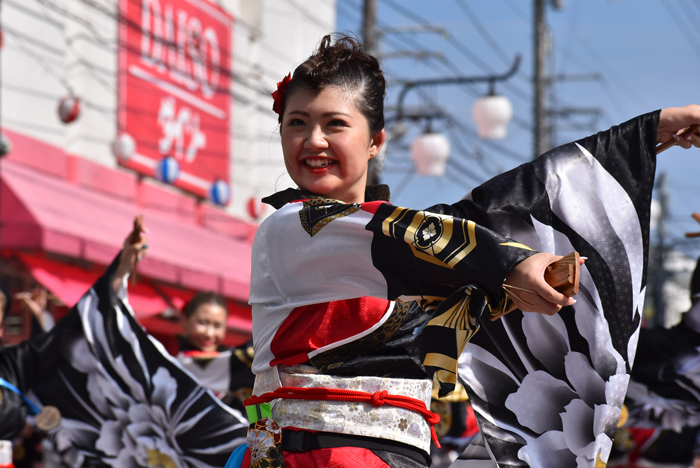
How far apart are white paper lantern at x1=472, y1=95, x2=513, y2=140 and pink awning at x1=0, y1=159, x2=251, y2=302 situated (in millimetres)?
3180

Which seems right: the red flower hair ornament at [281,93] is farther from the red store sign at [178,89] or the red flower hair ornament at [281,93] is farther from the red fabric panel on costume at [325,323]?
the red store sign at [178,89]

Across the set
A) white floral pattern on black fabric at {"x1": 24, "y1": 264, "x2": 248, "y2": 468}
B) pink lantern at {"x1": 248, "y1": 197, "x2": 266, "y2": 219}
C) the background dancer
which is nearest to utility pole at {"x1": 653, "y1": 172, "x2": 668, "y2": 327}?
pink lantern at {"x1": 248, "y1": 197, "x2": 266, "y2": 219}

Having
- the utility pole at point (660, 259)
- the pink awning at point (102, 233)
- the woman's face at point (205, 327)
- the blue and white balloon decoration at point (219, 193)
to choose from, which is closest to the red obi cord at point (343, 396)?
the woman's face at point (205, 327)

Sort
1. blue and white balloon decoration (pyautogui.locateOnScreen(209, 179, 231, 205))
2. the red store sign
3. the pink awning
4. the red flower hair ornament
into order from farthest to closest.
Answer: blue and white balloon decoration (pyautogui.locateOnScreen(209, 179, 231, 205)) → the red store sign → the pink awning → the red flower hair ornament

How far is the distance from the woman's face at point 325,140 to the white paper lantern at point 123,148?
25.8ft

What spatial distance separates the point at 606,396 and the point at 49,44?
834 centimetres

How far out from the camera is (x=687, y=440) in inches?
267

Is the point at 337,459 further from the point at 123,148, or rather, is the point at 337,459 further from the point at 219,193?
the point at 219,193

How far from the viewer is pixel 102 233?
797 cm

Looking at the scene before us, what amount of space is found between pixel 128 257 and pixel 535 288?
2.57 m

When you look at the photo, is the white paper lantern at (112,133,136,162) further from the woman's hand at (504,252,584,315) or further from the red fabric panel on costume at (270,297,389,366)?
the woman's hand at (504,252,584,315)

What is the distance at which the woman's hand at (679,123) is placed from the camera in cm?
211

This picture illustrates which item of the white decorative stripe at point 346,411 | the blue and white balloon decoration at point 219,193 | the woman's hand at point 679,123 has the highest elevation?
the blue and white balloon decoration at point 219,193

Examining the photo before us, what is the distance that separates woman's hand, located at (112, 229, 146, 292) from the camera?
11.5ft
